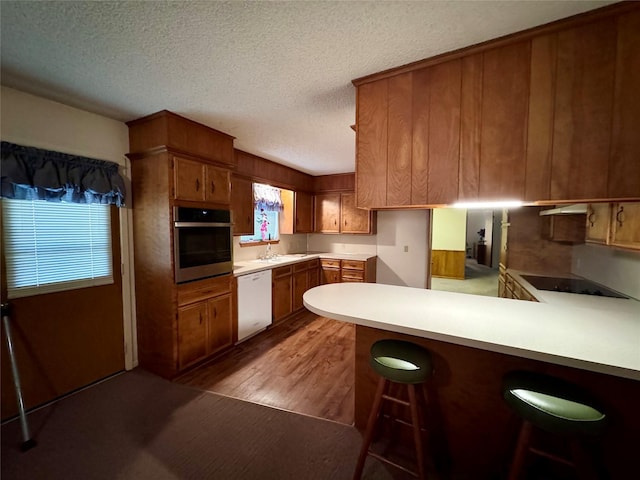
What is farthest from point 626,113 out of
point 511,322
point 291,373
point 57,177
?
point 57,177

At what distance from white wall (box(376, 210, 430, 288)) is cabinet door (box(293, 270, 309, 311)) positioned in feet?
4.95

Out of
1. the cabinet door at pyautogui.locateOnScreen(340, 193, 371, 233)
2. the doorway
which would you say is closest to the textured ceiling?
the cabinet door at pyautogui.locateOnScreen(340, 193, 371, 233)

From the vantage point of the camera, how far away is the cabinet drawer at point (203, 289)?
2.43 m

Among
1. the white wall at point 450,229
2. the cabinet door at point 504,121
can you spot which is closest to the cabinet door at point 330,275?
the cabinet door at point 504,121

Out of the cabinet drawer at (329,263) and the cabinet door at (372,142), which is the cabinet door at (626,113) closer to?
the cabinet door at (372,142)

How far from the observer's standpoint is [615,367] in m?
0.95

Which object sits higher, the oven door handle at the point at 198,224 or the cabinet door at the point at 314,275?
the oven door handle at the point at 198,224

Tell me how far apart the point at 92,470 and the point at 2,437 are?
0.84 meters

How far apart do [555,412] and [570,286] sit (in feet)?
6.79

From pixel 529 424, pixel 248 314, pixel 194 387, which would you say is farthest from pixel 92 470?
pixel 529 424

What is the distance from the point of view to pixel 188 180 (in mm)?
2428

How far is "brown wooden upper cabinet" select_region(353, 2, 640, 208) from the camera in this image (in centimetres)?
122

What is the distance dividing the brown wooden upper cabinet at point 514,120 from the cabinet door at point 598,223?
42.5 inches

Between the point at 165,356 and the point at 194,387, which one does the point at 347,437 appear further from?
the point at 165,356
